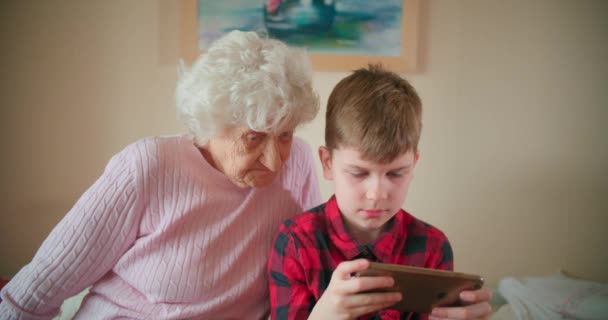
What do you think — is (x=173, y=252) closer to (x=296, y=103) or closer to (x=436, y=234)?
(x=296, y=103)

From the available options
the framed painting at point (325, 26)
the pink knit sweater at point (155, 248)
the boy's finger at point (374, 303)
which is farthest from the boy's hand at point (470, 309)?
the framed painting at point (325, 26)

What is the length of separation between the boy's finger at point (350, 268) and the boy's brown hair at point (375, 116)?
260 millimetres

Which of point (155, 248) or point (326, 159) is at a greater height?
point (326, 159)

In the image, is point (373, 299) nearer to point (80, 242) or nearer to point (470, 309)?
point (470, 309)

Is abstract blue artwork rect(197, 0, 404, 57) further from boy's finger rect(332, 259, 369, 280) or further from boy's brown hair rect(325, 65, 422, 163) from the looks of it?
boy's finger rect(332, 259, 369, 280)

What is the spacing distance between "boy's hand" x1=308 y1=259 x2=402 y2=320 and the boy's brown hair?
0.27 metres

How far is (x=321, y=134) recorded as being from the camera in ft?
6.46

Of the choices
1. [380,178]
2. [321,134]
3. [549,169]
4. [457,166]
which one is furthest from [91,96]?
[549,169]

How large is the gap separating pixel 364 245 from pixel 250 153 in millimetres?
368

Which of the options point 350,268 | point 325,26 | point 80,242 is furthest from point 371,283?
point 325,26

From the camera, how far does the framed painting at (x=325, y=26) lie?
6.12ft

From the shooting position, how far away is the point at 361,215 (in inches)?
41.1

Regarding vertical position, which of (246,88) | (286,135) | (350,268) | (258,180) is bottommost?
(350,268)

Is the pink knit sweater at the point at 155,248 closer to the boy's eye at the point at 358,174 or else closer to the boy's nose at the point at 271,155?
the boy's nose at the point at 271,155
